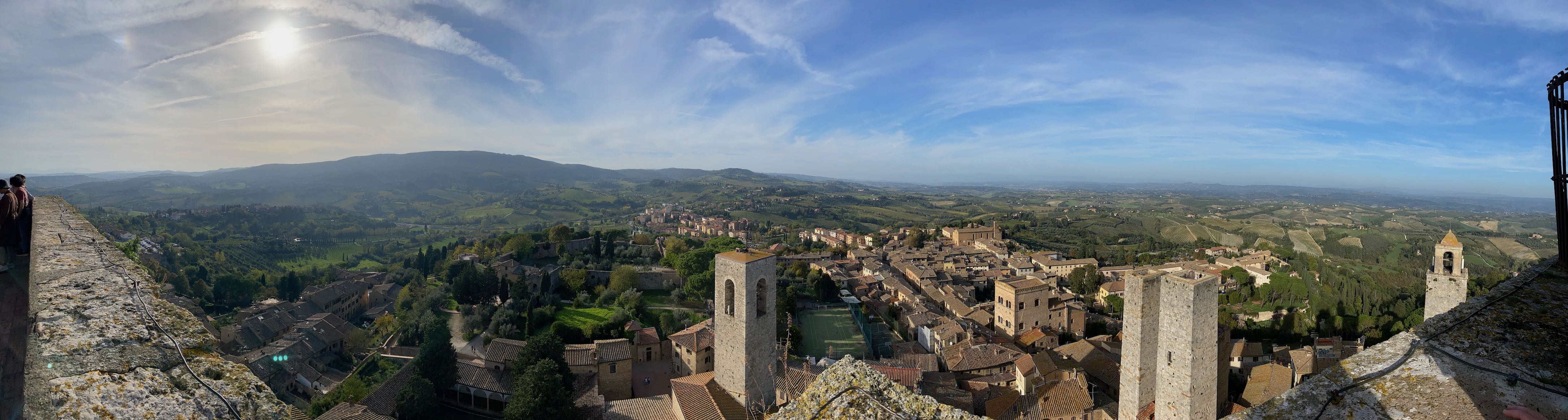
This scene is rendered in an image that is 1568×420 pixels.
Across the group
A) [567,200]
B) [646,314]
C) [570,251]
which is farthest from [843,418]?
[567,200]

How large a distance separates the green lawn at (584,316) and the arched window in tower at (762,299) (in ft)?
42.1

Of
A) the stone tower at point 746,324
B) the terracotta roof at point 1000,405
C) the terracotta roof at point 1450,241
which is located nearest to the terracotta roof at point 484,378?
the stone tower at point 746,324

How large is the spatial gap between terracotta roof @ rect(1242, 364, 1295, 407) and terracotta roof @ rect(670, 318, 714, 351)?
17.3 meters

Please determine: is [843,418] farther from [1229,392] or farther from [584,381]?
[1229,392]

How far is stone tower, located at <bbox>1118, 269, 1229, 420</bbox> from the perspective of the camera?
998cm

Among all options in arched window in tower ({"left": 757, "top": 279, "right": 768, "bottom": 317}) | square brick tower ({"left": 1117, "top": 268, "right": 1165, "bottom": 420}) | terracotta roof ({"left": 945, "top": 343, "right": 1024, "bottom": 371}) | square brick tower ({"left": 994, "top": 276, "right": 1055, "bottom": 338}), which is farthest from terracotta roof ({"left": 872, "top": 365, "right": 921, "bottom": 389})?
square brick tower ({"left": 994, "top": 276, "right": 1055, "bottom": 338})

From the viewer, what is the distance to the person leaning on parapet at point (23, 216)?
428cm

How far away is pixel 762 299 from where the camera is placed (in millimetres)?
13680

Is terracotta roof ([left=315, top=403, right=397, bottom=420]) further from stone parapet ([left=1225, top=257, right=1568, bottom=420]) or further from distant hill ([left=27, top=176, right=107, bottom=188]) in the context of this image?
distant hill ([left=27, top=176, right=107, bottom=188])

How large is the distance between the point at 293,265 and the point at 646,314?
48.9 meters

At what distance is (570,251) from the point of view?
135 ft

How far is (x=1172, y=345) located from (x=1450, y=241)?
11388 millimetres

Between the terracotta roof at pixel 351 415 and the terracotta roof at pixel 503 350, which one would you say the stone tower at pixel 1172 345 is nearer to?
the terracotta roof at pixel 503 350

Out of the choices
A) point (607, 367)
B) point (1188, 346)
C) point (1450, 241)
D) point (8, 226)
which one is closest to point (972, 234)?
point (1450, 241)
